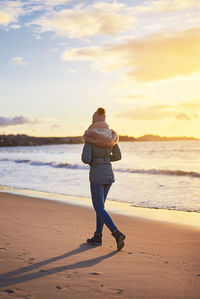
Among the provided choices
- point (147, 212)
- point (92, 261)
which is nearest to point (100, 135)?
point (92, 261)

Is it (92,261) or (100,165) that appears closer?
(92,261)

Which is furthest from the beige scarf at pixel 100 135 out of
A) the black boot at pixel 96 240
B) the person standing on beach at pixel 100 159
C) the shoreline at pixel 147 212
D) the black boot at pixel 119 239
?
the shoreline at pixel 147 212

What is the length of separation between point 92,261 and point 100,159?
4.78 feet

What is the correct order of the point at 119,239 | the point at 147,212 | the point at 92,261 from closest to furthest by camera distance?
1. the point at 92,261
2. the point at 119,239
3. the point at 147,212

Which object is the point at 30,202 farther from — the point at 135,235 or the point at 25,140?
the point at 25,140

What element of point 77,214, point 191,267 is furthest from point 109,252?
point 77,214

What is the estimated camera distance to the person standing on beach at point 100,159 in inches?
191

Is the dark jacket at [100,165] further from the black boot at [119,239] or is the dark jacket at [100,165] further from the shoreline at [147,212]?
the shoreline at [147,212]

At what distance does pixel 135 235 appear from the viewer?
5.95 m

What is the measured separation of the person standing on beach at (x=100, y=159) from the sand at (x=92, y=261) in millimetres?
446

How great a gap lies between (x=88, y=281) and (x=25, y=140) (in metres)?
141

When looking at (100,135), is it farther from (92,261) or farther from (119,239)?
(92,261)

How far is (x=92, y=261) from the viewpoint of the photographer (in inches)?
169

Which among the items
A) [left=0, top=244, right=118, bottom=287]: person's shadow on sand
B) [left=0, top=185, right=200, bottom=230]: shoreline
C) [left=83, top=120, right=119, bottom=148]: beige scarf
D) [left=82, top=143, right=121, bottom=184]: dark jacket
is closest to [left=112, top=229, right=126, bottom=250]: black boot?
[left=0, top=244, right=118, bottom=287]: person's shadow on sand
